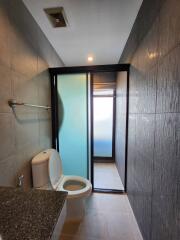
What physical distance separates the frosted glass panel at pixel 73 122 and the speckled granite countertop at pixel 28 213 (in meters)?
1.51

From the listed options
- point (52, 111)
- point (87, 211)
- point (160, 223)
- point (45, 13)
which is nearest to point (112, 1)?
point (45, 13)

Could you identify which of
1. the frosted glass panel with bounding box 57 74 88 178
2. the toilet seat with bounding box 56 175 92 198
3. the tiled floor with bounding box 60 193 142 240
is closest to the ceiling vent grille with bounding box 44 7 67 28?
the frosted glass panel with bounding box 57 74 88 178

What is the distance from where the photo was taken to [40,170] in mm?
1656

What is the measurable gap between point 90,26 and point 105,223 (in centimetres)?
247

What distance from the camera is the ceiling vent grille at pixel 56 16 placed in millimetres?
1522

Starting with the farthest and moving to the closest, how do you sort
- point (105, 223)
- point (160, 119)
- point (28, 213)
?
point (105, 223)
point (160, 119)
point (28, 213)

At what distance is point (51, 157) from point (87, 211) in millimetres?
909

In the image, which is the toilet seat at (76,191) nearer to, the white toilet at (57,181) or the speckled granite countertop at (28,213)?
the white toilet at (57,181)

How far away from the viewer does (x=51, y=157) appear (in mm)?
1822

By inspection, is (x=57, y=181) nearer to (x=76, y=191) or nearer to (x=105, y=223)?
(x=76, y=191)

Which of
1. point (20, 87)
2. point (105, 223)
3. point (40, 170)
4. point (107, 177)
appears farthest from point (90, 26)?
point (107, 177)

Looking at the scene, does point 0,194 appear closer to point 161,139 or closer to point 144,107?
point 161,139

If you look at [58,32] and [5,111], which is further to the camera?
[58,32]

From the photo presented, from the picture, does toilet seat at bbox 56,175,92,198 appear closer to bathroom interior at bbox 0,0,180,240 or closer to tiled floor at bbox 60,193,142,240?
bathroom interior at bbox 0,0,180,240
